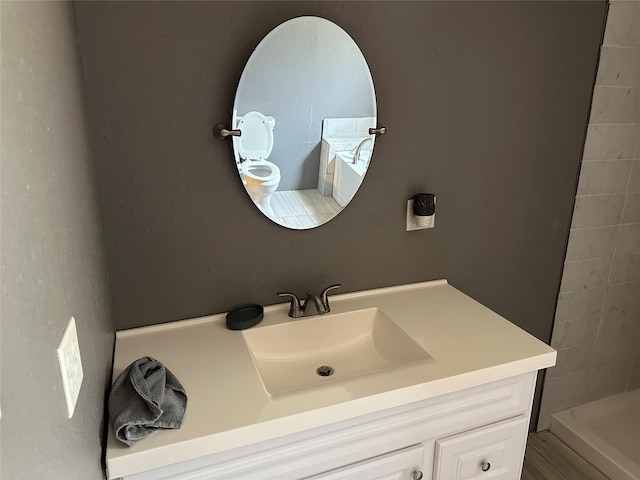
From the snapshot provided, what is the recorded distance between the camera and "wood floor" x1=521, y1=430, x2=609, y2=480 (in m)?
2.27

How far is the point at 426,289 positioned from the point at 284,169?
0.69 metres

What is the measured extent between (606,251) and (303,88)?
1.49 meters

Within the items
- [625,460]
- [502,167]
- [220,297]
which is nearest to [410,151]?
[502,167]

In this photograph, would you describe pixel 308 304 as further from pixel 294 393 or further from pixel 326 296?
pixel 294 393

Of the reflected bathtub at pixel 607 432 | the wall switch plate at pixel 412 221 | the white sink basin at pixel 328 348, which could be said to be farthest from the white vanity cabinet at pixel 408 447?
the reflected bathtub at pixel 607 432

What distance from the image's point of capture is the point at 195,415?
4.07 ft

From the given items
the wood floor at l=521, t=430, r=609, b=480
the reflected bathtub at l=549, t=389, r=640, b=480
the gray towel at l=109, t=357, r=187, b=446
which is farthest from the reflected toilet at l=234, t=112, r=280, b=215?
the reflected bathtub at l=549, t=389, r=640, b=480

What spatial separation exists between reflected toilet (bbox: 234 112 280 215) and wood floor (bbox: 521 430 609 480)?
5.34 ft

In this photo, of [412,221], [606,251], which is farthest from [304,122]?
[606,251]

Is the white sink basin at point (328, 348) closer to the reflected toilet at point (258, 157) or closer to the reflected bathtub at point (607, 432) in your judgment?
the reflected toilet at point (258, 157)

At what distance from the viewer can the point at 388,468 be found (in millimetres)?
1429

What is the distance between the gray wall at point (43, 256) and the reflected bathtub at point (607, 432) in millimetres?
2024

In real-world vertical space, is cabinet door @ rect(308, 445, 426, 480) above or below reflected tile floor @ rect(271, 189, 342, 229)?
below

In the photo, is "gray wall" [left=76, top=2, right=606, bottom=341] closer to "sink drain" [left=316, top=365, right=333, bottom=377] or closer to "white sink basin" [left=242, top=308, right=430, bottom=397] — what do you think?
"white sink basin" [left=242, top=308, right=430, bottom=397]
